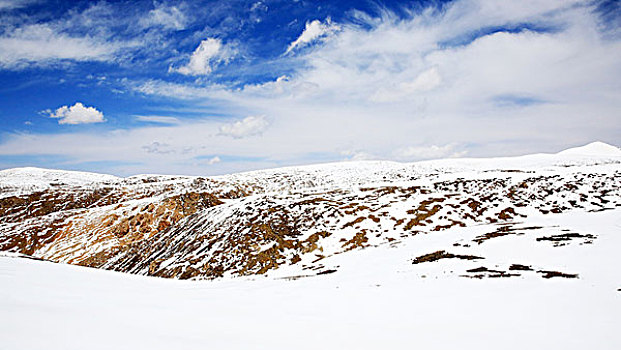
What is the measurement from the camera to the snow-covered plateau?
7133 millimetres

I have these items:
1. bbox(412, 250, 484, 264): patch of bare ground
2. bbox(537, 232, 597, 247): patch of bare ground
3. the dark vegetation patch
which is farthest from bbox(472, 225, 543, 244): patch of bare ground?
the dark vegetation patch

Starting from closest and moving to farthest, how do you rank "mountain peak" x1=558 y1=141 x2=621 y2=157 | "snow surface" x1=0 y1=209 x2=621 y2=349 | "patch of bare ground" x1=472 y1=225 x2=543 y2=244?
"snow surface" x1=0 y1=209 x2=621 y2=349, "patch of bare ground" x1=472 y1=225 x2=543 y2=244, "mountain peak" x1=558 y1=141 x2=621 y2=157

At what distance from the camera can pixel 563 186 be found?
35.3m

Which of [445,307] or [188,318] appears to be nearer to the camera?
[188,318]

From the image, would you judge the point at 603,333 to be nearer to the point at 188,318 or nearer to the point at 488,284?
the point at 488,284

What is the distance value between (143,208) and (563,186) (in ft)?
193

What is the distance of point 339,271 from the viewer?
19594 mm

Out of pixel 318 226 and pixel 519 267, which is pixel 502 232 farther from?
pixel 318 226

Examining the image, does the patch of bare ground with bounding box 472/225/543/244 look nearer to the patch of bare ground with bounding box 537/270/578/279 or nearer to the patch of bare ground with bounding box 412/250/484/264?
the patch of bare ground with bounding box 412/250/484/264

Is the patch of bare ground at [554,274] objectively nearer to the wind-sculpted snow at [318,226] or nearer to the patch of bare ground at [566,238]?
the wind-sculpted snow at [318,226]

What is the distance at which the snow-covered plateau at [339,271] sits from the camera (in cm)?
713

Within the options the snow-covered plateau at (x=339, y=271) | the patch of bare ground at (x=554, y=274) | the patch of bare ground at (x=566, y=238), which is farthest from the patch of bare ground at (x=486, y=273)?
the patch of bare ground at (x=566, y=238)

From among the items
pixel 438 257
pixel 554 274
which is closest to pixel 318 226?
pixel 438 257

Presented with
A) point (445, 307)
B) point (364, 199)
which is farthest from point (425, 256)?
point (364, 199)
